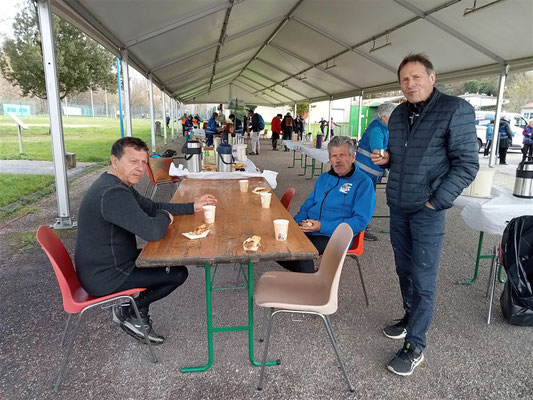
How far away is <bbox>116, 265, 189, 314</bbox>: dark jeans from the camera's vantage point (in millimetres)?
2029

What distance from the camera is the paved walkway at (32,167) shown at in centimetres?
837

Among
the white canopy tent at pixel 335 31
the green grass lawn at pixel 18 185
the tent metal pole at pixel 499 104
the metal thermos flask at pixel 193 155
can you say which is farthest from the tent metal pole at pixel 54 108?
the tent metal pole at pixel 499 104

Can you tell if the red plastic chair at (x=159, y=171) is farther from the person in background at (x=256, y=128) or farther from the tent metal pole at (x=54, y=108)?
the person in background at (x=256, y=128)

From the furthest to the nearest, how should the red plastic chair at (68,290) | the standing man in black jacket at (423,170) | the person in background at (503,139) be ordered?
1. the person in background at (503,139)
2. the standing man in black jacket at (423,170)
3. the red plastic chair at (68,290)

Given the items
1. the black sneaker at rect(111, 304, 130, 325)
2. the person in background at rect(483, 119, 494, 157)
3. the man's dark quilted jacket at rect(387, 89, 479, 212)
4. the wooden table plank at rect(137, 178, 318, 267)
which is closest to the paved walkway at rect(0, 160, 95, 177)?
the black sneaker at rect(111, 304, 130, 325)

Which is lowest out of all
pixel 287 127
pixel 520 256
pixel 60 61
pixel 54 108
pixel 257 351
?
pixel 257 351

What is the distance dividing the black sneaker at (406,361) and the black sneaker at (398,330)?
0.31 m

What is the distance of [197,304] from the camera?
2854 millimetres

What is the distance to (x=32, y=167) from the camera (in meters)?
9.09

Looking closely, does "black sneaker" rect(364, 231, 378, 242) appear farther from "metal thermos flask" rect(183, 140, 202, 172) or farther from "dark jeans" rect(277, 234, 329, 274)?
"metal thermos flask" rect(183, 140, 202, 172)

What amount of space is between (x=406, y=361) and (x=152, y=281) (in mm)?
1540

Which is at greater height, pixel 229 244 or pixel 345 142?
pixel 345 142

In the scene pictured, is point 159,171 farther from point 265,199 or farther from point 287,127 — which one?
point 287,127

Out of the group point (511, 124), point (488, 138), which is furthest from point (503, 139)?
point (511, 124)
